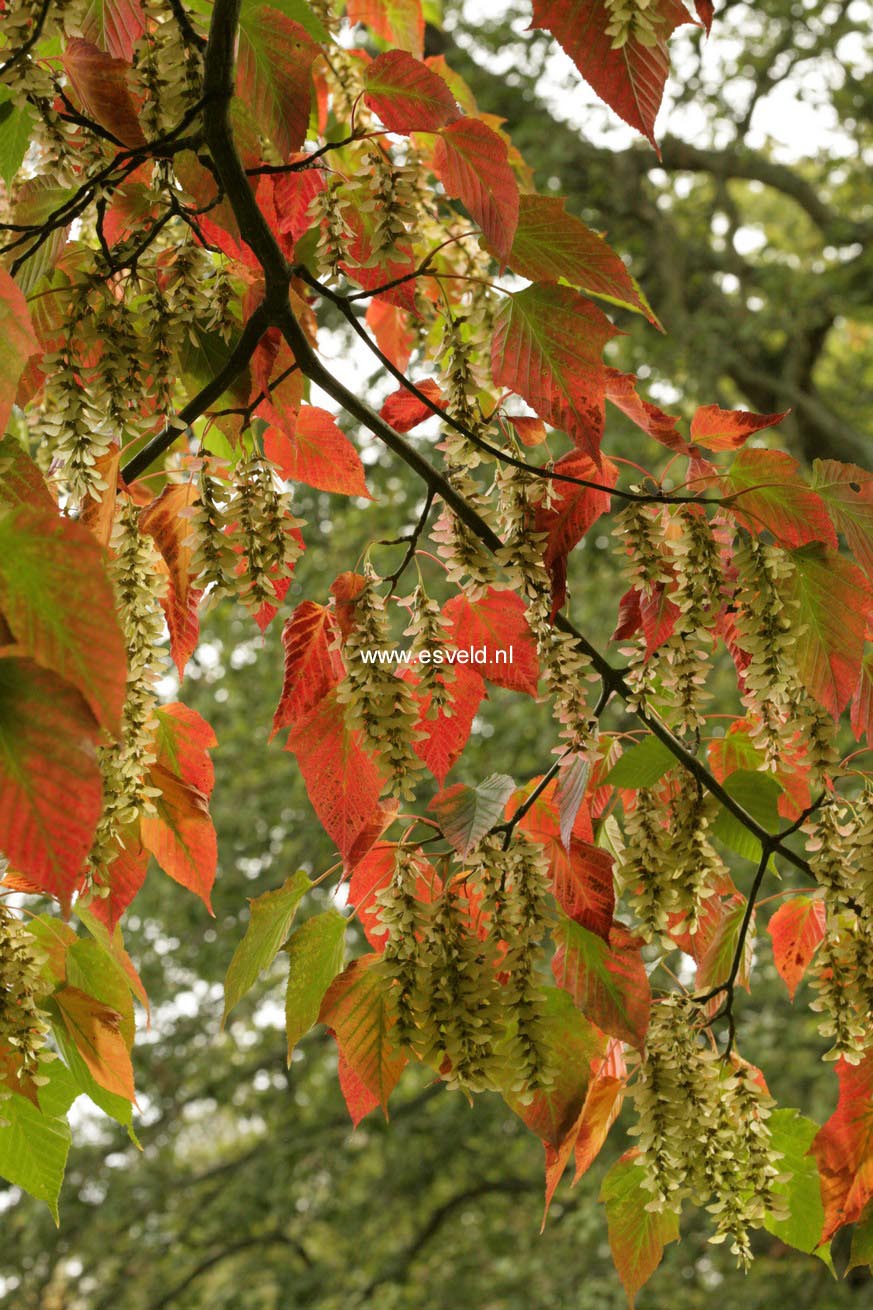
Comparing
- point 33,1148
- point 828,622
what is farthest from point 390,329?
point 33,1148

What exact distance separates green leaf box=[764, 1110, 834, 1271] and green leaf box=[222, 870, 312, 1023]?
30 cm

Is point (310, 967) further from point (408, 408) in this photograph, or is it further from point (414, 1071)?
point (414, 1071)

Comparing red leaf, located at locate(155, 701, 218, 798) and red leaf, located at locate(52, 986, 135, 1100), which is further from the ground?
red leaf, located at locate(155, 701, 218, 798)

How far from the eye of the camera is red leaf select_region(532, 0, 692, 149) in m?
0.47

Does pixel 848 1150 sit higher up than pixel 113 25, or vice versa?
pixel 113 25

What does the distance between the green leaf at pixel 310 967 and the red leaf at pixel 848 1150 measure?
0.91ft

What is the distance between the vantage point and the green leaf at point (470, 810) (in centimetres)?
52

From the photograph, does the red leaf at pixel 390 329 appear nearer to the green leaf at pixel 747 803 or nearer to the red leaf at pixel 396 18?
the red leaf at pixel 396 18

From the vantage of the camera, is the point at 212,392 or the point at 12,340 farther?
the point at 212,392

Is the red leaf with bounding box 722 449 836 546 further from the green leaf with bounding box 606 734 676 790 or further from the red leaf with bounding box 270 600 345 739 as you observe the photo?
the red leaf with bounding box 270 600 345 739

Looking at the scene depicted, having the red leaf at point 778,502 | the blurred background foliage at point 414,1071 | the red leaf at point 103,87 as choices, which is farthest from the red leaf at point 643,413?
the blurred background foliage at point 414,1071

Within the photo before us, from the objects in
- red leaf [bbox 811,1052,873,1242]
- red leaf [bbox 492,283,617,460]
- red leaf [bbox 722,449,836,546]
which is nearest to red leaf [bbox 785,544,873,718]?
red leaf [bbox 722,449,836,546]

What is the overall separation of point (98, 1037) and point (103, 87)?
1.47 ft

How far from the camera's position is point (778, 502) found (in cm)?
57
